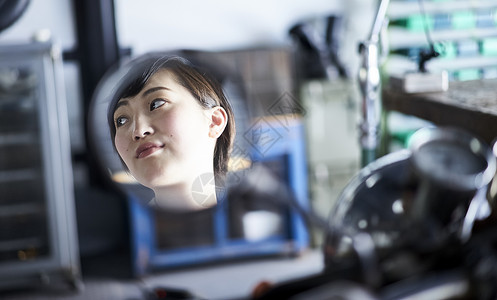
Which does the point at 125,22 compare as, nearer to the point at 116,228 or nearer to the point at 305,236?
the point at 116,228

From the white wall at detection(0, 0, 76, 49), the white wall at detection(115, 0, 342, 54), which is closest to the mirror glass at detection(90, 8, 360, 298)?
the white wall at detection(115, 0, 342, 54)

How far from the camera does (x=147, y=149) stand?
0.45m

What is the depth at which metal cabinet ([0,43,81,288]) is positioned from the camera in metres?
3.54

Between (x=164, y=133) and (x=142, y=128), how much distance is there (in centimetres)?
2

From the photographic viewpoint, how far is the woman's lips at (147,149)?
0.45 meters

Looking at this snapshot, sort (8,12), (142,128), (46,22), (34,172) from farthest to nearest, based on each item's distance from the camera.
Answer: (46,22) < (34,172) < (8,12) < (142,128)

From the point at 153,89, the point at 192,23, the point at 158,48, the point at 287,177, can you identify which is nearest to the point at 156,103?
the point at 153,89

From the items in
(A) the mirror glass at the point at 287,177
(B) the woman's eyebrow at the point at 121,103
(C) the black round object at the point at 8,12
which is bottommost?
(A) the mirror glass at the point at 287,177

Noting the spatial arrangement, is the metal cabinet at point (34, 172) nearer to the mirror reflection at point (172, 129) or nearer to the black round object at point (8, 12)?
the black round object at point (8, 12)

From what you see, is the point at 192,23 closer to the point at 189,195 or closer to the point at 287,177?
the point at 287,177

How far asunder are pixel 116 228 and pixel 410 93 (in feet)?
10.9

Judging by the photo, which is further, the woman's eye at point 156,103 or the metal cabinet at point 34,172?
the metal cabinet at point 34,172

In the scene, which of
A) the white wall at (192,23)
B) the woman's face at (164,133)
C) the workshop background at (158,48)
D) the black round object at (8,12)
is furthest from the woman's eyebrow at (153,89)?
the white wall at (192,23)

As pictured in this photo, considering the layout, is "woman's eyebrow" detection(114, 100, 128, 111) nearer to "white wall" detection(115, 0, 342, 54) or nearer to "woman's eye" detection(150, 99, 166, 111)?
"woman's eye" detection(150, 99, 166, 111)
